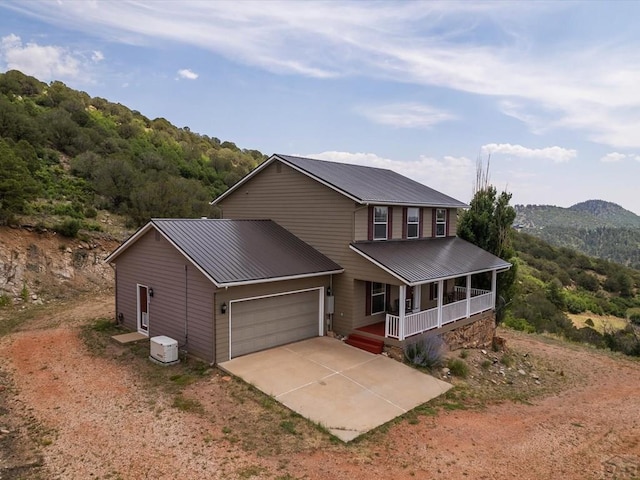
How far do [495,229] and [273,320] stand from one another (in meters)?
14.4

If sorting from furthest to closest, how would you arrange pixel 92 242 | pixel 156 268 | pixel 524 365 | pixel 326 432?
pixel 92 242 < pixel 524 365 < pixel 156 268 < pixel 326 432

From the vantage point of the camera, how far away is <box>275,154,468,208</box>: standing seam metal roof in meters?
15.8

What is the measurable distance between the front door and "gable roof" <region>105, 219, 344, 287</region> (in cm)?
166

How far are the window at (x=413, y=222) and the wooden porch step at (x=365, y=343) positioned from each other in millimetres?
5370

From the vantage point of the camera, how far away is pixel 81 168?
31094 mm

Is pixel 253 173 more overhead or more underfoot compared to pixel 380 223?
more overhead

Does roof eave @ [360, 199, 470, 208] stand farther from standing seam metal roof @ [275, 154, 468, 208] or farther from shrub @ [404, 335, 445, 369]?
shrub @ [404, 335, 445, 369]

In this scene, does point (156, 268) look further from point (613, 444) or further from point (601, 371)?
point (601, 371)

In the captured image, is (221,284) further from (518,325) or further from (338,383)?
(518,325)

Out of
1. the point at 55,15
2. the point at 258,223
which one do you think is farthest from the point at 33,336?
the point at 55,15

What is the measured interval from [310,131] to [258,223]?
777 inches

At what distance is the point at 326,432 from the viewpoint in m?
8.79

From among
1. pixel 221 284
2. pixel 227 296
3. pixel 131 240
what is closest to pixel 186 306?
pixel 227 296

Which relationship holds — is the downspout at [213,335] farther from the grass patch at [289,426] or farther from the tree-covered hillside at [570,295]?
the tree-covered hillside at [570,295]
